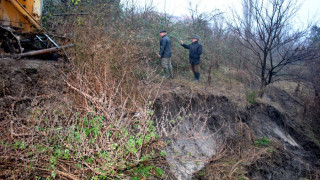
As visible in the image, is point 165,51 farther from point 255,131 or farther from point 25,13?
point 25,13

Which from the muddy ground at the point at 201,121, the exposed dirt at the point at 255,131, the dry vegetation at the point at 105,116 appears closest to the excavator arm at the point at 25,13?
the dry vegetation at the point at 105,116

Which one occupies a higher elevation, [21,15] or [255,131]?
[21,15]

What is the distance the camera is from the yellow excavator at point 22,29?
20.9ft

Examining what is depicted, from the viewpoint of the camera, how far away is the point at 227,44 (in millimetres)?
15250

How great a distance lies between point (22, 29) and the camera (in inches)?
276

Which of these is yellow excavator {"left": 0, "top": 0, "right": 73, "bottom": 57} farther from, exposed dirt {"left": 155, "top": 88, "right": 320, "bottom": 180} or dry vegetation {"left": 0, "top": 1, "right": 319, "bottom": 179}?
exposed dirt {"left": 155, "top": 88, "right": 320, "bottom": 180}

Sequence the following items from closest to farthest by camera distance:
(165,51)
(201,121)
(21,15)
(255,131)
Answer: (21,15)
(201,121)
(255,131)
(165,51)

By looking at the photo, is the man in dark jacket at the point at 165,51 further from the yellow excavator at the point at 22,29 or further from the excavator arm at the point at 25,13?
the excavator arm at the point at 25,13

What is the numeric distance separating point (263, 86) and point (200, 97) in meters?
3.36

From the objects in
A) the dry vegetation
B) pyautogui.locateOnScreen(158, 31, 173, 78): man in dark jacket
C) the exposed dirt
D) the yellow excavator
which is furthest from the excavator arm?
the exposed dirt

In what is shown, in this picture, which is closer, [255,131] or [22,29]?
[22,29]

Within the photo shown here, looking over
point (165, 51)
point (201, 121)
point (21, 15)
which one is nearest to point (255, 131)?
point (201, 121)

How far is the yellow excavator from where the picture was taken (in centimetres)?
636

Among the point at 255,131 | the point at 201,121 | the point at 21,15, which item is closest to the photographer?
the point at 21,15
